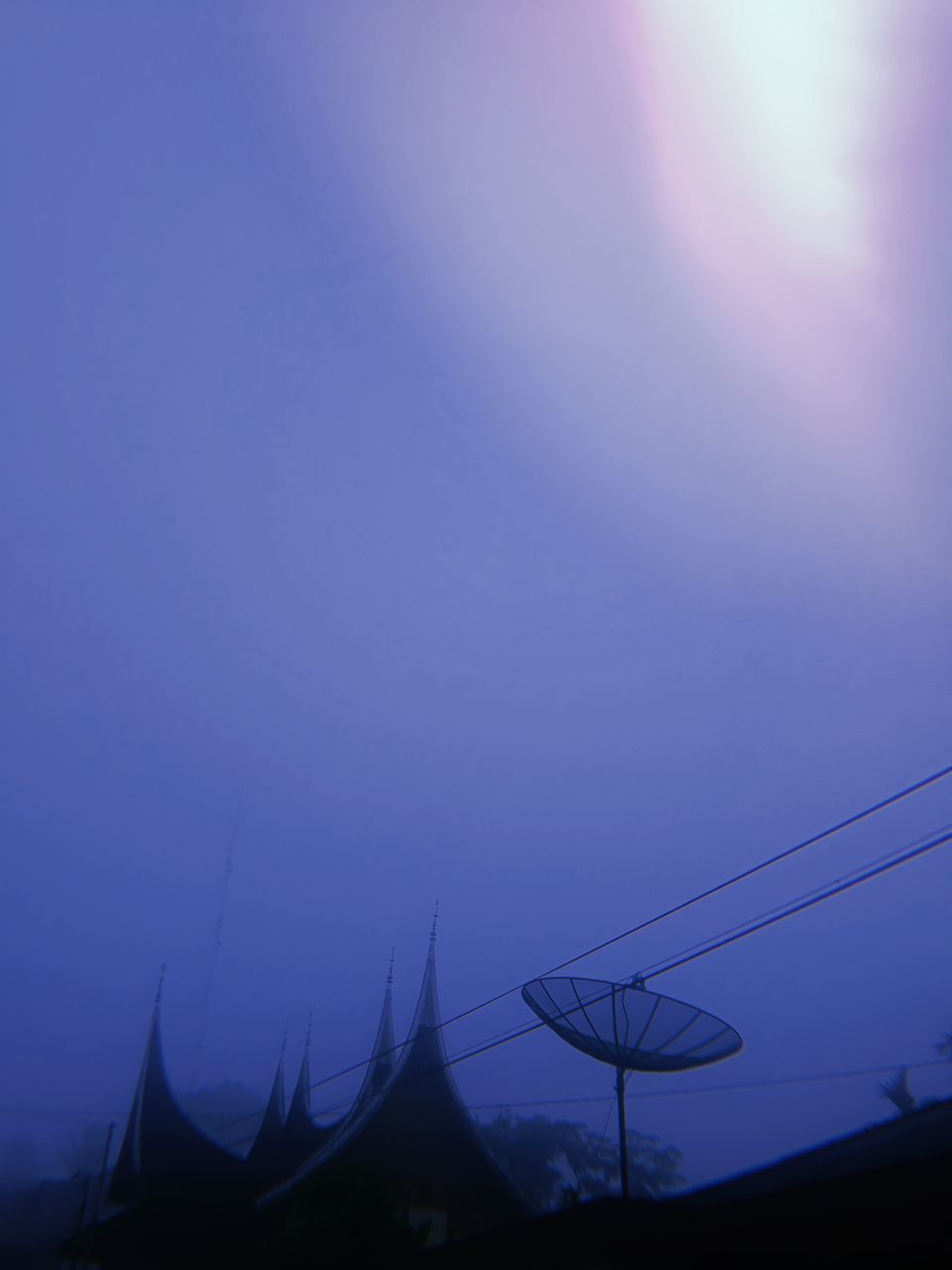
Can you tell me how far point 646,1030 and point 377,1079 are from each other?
15116mm

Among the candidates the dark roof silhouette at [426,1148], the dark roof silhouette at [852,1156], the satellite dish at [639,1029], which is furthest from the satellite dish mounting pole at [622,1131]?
the dark roof silhouette at [426,1148]

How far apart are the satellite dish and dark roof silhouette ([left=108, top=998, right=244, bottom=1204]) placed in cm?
1624

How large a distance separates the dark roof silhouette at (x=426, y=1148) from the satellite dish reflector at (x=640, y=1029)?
21.7 feet

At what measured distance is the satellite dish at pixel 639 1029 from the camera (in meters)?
16.2

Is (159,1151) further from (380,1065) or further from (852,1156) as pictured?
(852,1156)

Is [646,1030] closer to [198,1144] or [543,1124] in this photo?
[198,1144]

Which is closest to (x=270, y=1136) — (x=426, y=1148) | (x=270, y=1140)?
(x=270, y=1140)

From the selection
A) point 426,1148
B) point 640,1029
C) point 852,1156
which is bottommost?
point 852,1156

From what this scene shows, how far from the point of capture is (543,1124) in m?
37.3

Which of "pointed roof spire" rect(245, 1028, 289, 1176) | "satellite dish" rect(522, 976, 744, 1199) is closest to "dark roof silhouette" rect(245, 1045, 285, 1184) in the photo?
"pointed roof spire" rect(245, 1028, 289, 1176)

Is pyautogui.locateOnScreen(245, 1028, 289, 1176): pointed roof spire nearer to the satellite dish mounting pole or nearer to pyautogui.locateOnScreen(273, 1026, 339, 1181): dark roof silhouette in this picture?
pyautogui.locateOnScreen(273, 1026, 339, 1181): dark roof silhouette

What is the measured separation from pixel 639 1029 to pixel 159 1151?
2358cm

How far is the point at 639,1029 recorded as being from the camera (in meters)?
16.4

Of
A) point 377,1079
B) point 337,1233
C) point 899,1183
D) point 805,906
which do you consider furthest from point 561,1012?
point 377,1079
